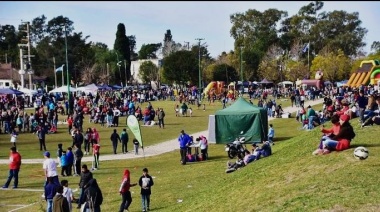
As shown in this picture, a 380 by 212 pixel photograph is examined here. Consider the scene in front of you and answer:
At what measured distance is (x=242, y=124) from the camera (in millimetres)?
30203

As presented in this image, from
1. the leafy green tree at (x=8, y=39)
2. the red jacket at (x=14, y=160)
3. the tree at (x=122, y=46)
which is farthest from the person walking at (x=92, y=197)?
the leafy green tree at (x=8, y=39)

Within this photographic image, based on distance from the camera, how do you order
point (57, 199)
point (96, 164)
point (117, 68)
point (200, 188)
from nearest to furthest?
1. point (57, 199)
2. point (200, 188)
3. point (96, 164)
4. point (117, 68)

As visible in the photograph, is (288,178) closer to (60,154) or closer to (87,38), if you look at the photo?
(60,154)

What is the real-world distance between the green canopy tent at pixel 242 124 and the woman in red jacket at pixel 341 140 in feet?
46.7

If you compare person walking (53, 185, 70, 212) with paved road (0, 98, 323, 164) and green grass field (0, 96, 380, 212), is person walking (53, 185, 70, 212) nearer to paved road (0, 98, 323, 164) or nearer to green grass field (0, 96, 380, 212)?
green grass field (0, 96, 380, 212)

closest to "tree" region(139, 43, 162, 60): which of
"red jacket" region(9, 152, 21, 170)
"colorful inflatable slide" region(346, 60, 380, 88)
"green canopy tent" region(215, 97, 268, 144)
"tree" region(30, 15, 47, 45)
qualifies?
"tree" region(30, 15, 47, 45)

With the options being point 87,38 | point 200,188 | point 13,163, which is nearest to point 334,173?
point 200,188

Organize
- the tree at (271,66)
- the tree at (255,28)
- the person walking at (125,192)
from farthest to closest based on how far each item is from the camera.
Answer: the tree at (255,28)
the tree at (271,66)
the person walking at (125,192)

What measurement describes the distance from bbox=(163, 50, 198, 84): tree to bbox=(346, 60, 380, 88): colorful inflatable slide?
27.2 metres

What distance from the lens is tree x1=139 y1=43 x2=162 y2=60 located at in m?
162

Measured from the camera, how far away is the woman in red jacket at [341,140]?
1542 centimetres

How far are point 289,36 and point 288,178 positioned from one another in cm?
9957

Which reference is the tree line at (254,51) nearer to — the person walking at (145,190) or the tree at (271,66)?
the tree at (271,66)

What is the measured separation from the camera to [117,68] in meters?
108
